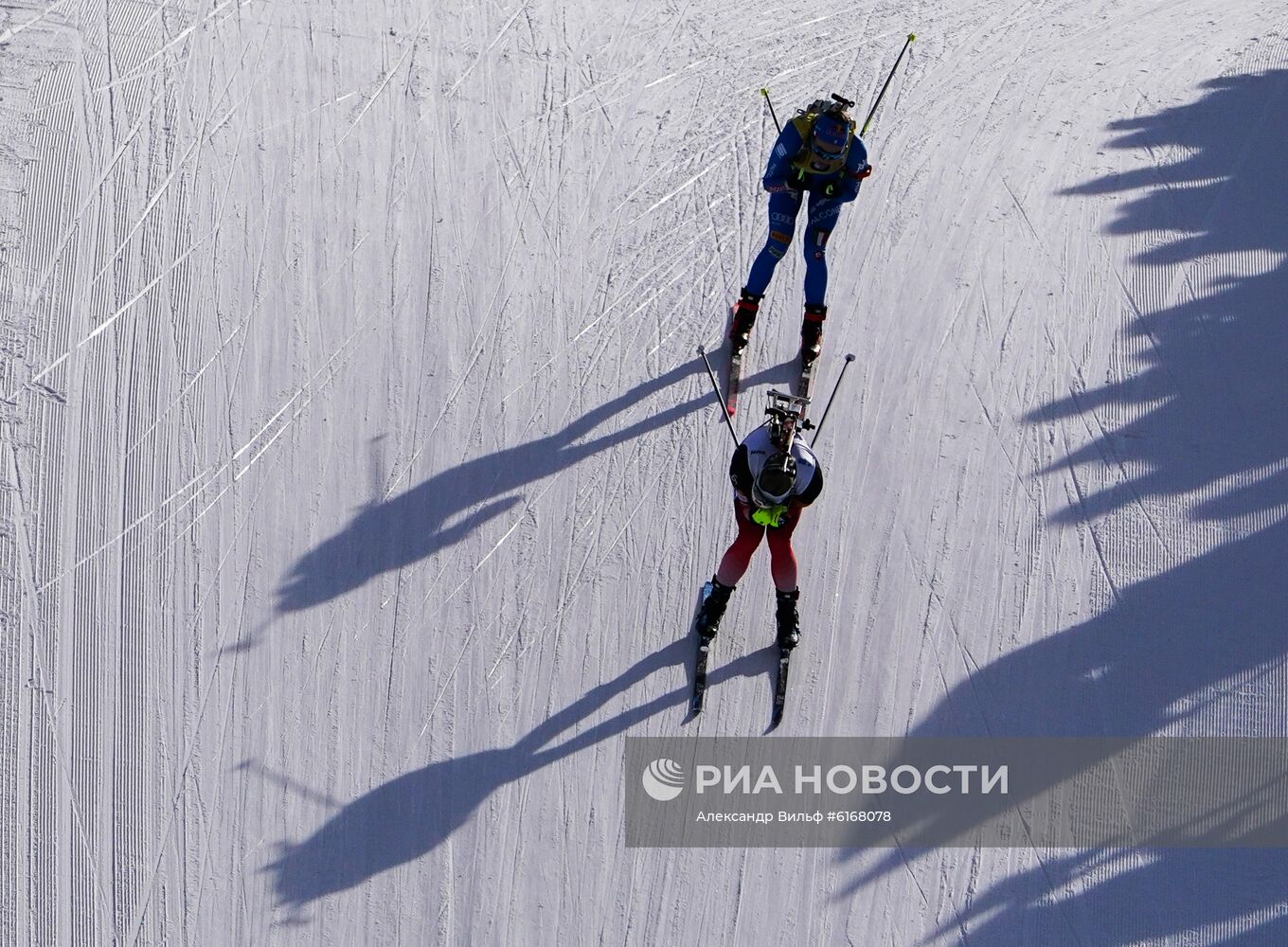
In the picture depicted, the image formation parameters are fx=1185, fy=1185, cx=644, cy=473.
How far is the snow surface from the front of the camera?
6.20 metres

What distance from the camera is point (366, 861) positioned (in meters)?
6.13

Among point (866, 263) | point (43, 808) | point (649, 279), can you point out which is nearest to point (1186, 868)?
point (866, 263)

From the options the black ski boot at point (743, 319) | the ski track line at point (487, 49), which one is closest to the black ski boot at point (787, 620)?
the black ski boot at point (743, 319)

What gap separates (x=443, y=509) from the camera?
7.01 metres

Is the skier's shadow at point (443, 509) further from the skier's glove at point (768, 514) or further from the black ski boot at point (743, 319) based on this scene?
the skier's glove at point (768, 514)

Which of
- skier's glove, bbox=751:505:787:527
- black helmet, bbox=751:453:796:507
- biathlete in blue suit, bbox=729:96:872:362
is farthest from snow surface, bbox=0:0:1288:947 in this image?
black helmet, bbox=751:453:796:507

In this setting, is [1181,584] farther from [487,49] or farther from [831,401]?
[487,49]

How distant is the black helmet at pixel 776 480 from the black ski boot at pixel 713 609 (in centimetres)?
100

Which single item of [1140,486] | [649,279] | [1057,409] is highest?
[649,279]

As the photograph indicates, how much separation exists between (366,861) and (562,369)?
10.3ft

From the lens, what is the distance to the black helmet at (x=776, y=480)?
543cm

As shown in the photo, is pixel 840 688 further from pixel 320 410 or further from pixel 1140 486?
pixel 320 410

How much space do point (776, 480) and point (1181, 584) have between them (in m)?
3.03

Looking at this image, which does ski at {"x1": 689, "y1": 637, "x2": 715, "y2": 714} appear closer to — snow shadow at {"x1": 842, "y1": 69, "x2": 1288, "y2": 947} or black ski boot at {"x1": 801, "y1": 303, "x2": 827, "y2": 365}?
snow shadow at {"x1": 842, "y1": 69, "x2": 1288, "y2": 947}
